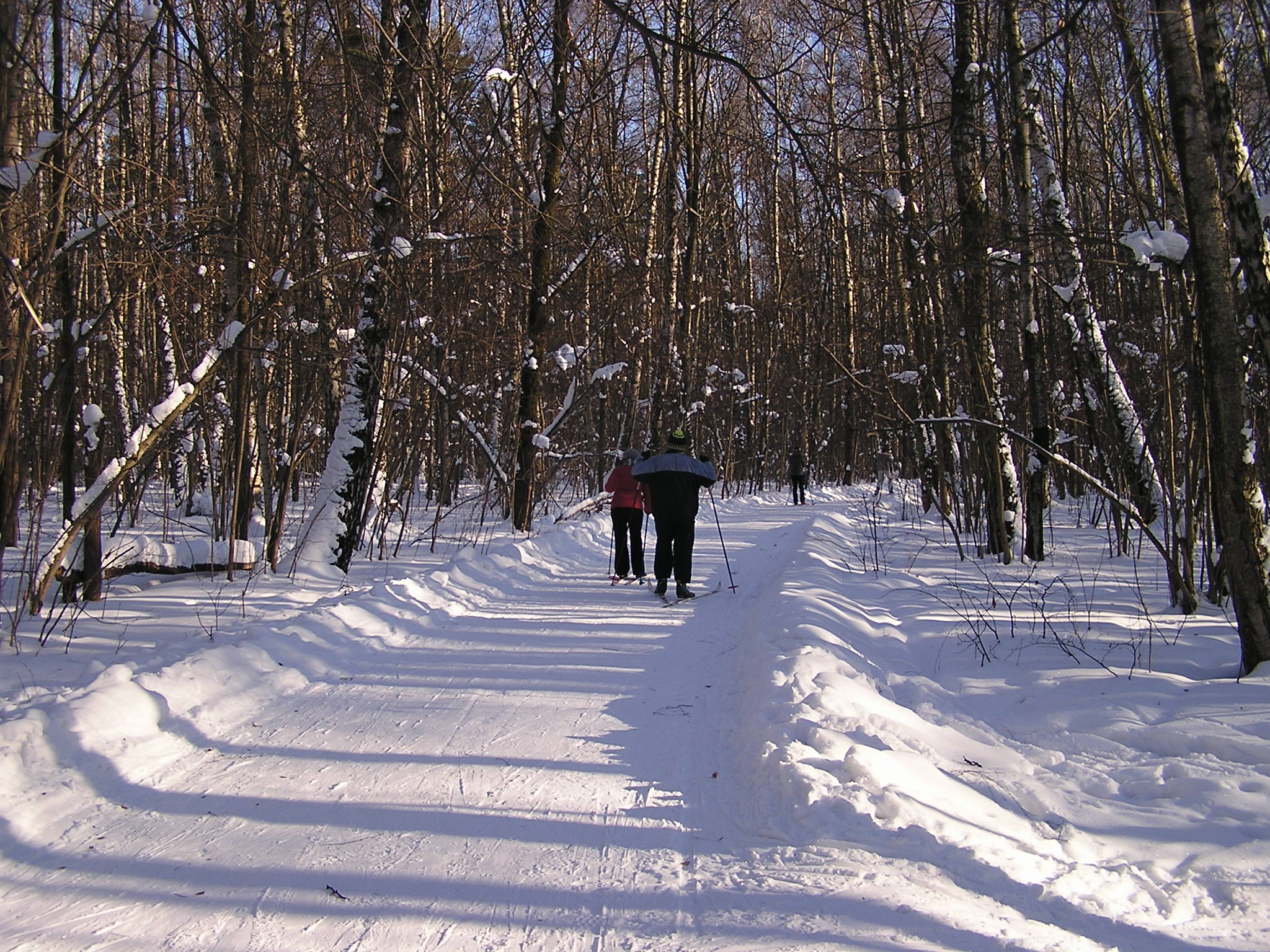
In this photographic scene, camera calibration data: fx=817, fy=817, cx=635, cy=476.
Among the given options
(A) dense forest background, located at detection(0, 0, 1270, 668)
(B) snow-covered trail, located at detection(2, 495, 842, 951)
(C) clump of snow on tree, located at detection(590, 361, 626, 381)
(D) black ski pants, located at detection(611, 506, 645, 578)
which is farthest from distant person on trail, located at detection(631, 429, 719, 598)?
(C) clump of snow on tree, located at detection(590, 361, 626, 381)

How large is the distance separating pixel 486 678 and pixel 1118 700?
3.95 meters

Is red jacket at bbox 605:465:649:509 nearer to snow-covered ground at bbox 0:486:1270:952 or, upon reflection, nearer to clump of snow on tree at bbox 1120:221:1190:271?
snow-covered ground at bbox 0:486:1270:952

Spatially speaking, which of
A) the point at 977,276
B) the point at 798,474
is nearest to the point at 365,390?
the point at 977,276

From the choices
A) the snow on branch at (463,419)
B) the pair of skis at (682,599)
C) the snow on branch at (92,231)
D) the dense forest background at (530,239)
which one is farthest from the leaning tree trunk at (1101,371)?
the snow on branch at (92,231)

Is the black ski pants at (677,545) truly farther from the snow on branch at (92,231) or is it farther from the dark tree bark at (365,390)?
the snow on branch at (92,231)

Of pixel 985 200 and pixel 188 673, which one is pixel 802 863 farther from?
pixel 985 200

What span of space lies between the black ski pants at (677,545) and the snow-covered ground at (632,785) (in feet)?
5.89

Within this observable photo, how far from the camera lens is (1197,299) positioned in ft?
17.4

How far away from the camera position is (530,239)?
1495 centimetres

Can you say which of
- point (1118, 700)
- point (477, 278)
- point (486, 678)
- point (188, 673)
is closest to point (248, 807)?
point (188, 673)

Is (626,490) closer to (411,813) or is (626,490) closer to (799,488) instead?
(411,813)

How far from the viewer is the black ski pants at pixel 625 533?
10.1m

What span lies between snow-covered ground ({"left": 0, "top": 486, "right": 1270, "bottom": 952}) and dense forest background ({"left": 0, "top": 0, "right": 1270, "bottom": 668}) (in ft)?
4.83

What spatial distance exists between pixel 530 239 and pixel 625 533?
23.6ft
